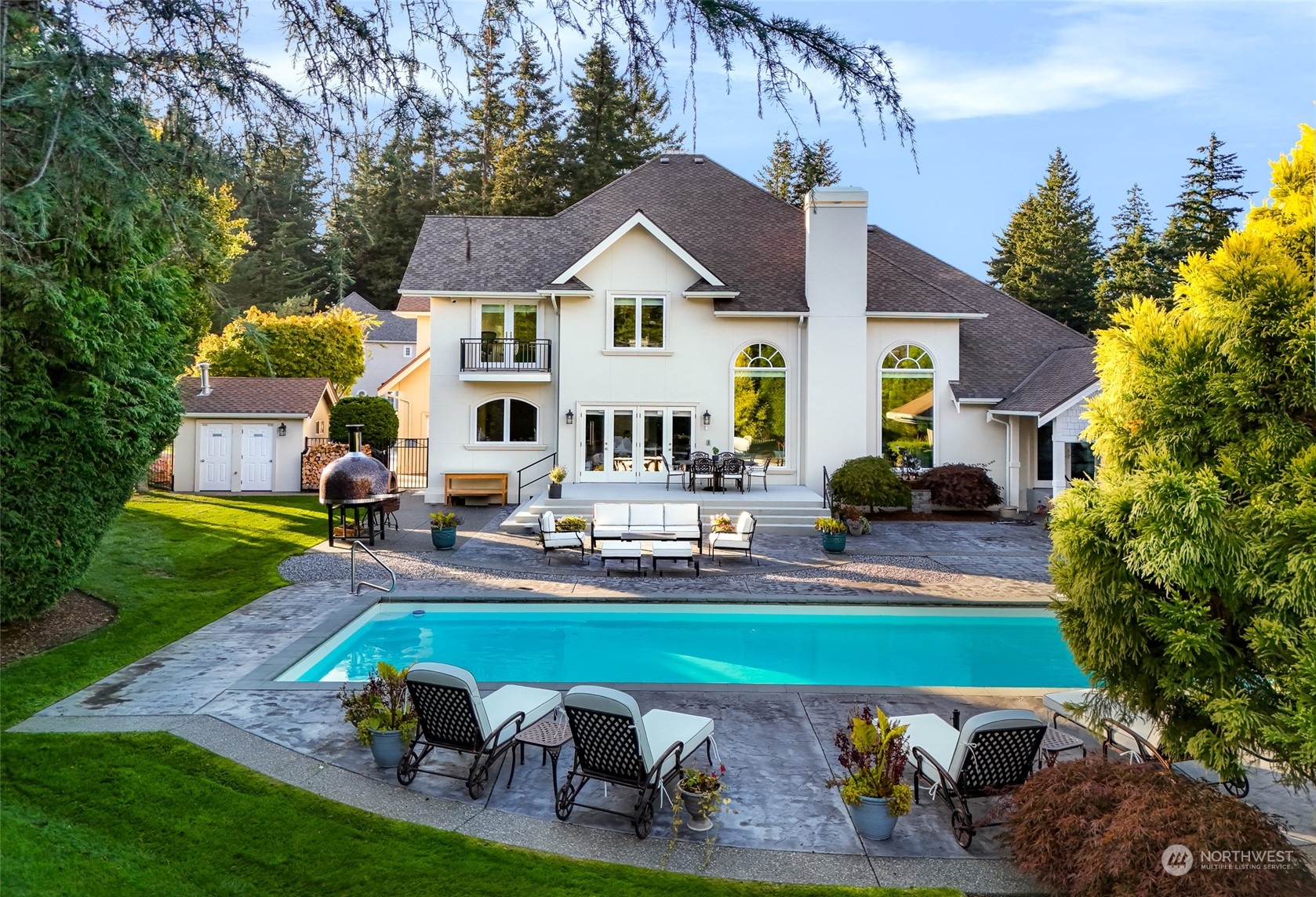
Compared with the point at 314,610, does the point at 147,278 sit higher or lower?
higher

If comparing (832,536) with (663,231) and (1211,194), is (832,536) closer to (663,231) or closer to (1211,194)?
(663,231)

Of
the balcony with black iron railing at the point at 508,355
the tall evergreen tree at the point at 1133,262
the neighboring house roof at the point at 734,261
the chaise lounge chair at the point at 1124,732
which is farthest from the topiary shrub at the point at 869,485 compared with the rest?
the tall evergreen tree at the point at 1133,262

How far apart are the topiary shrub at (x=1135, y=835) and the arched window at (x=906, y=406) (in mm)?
19208

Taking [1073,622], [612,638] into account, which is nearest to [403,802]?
[1073,622]

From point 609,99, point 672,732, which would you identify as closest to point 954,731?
point 672,732

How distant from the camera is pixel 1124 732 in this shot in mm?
6820

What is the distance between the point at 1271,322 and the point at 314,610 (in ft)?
38.6

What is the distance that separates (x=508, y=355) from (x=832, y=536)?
11.4m

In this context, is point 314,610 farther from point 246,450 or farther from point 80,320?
point 246,450

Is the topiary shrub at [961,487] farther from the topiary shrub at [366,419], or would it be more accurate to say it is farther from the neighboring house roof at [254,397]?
the neighboring house roof at [254,397]

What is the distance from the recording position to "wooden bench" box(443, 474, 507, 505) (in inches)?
932

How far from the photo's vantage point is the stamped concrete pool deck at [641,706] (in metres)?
5.59

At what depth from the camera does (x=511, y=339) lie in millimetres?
24172

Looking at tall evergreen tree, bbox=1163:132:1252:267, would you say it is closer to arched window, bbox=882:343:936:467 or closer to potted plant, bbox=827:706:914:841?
arched window, bbox=882:343:936:467
